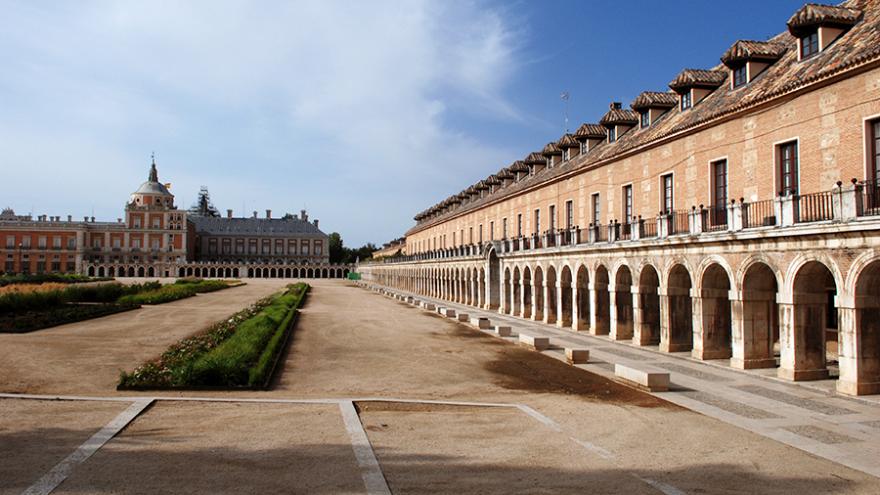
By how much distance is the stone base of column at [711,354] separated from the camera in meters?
21.4

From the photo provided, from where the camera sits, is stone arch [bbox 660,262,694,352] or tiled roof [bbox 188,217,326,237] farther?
tiled roof [bbox 188,217,326,237]

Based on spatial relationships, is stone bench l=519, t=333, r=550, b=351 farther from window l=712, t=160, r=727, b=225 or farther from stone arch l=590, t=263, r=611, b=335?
window l=712, t=160, r=727, b=225

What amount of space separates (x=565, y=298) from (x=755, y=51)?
54.2ft

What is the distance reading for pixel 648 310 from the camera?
25969mm

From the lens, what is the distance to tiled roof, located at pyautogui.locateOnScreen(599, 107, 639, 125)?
33531 mm

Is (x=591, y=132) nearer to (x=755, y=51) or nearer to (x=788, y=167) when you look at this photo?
(x=755, y=51)

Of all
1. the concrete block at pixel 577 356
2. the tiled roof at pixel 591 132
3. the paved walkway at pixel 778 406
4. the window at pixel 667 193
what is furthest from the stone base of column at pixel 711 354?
the tiled roof at pixel 591 132

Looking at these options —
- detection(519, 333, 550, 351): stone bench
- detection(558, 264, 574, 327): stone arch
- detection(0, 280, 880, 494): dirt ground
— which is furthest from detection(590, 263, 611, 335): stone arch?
detection(0, 280, 880, 494): dirt ground

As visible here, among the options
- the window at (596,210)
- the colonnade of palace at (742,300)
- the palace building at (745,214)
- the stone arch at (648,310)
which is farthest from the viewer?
the window at (596,210)

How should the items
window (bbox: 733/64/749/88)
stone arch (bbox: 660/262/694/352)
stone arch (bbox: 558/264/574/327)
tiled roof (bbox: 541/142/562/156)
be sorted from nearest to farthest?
1. stone arch (bbox: 660/262/694/352)
2. window (bbox: 733/64/749/88)
3. stone arch (bbox: 558/264/574/327)
4. tiled roof (bbox: 541/142/562/156)

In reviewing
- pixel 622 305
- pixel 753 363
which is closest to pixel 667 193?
pixel 622 305

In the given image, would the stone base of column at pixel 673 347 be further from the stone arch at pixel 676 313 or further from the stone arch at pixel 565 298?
the stone arch at pixel 565 298

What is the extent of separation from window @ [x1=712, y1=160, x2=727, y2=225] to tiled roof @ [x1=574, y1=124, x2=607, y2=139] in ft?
44.8

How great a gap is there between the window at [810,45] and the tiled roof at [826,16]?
0.40 metres
